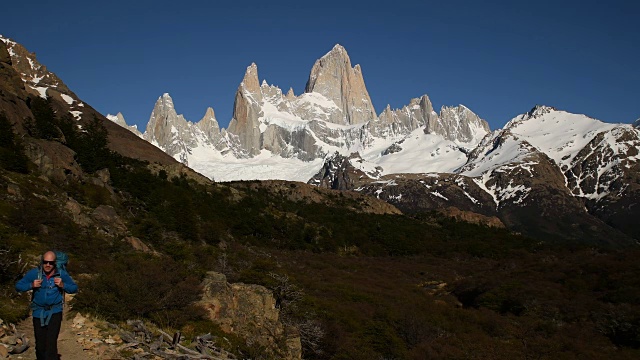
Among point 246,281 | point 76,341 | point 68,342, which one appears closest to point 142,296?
point 76,341

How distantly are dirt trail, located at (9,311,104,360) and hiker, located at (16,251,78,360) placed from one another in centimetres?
210

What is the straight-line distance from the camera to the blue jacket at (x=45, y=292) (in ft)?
33.5

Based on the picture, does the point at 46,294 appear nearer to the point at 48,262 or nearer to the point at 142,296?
the point at 48,262

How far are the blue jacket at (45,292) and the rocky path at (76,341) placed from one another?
2.44 metres

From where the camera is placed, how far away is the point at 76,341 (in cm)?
1382

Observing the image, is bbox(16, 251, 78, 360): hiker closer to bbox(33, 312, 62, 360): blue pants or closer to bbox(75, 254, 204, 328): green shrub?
bbox(33, 312, 62, 360): blue pants

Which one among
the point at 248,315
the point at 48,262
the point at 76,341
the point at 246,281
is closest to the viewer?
the point at 48,262

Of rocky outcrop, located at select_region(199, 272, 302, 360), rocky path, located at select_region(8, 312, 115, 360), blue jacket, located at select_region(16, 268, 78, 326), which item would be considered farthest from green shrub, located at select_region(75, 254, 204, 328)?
blue jacket, located at select_region(16, 268, 78, 326)

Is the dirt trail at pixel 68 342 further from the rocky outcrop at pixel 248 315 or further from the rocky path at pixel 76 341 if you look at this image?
the rocky outcrop at pixel 248 315

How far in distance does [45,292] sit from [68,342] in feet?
14.1

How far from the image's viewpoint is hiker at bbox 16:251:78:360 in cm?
1021

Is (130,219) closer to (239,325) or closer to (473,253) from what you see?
(239,325)

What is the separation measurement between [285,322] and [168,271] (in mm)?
5782

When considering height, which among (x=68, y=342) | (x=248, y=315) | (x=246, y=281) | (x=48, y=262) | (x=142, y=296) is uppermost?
(x=48, y=262)
